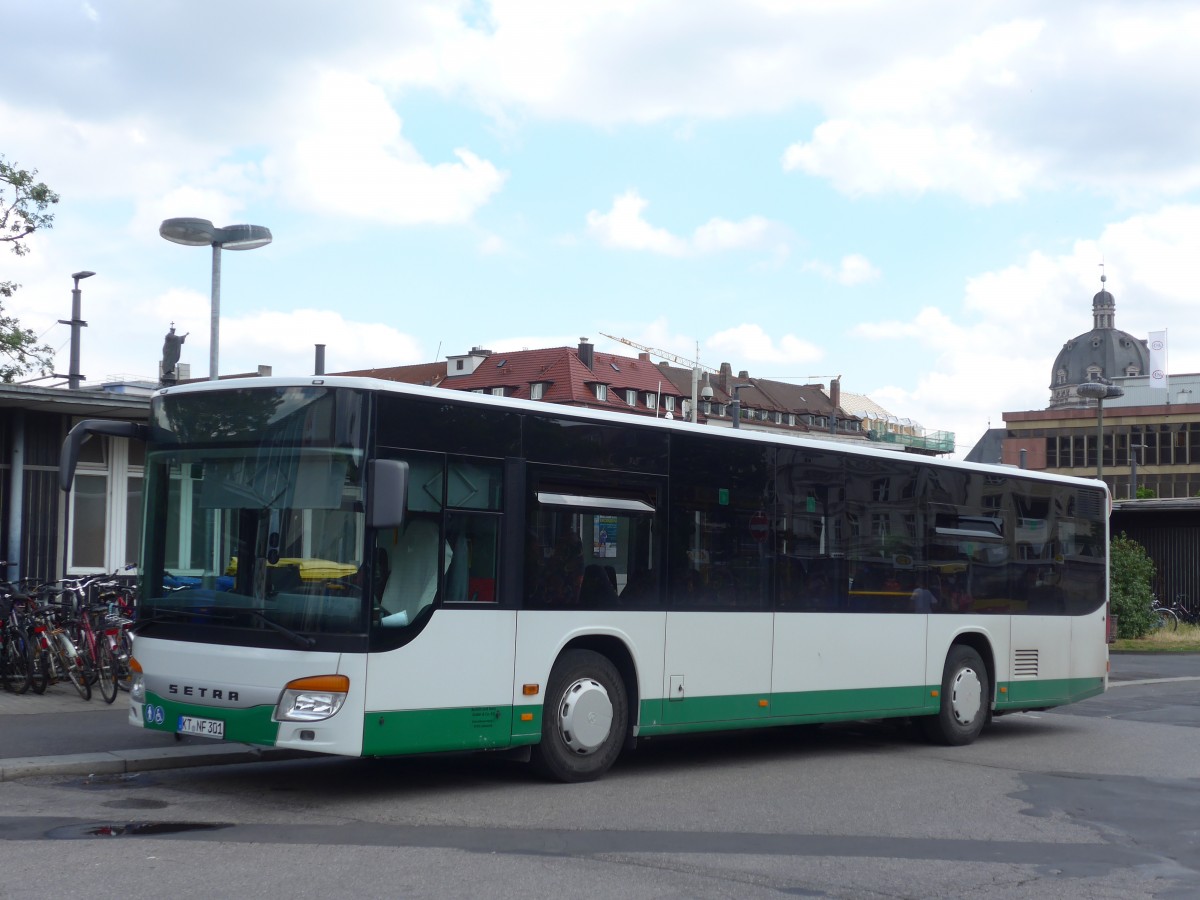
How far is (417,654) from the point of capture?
9.49m

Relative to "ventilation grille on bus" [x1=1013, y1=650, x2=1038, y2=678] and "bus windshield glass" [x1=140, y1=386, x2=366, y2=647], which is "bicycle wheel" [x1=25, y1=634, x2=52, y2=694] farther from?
"ventilation grille on bus" [x1=1013, y1=650, x2=1038, y2=678]

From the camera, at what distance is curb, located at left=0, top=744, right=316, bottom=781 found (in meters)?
10.2

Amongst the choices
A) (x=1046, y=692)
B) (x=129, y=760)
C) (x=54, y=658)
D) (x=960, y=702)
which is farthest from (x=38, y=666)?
(x=1046, y=692)

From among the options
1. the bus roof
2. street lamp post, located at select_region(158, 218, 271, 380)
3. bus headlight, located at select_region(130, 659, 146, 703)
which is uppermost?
→ street lamp post, located at select_region(158, 218, 271, 380)

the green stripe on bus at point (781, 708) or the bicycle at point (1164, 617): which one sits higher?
the green stripe on bus at point (781, 708)

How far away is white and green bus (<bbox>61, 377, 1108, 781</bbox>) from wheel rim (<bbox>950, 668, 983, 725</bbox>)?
331mm

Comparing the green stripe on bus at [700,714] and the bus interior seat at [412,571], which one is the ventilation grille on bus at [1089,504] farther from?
the bus interior seat at [412,571]

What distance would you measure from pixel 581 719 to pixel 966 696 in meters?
5.52

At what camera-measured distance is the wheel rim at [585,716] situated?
34.7ft

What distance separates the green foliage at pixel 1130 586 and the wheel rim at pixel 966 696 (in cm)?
1932

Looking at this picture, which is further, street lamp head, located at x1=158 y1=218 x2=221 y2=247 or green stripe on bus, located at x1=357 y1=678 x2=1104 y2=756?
street lamp head, located at x1=158 y1=218 x2=221 y2=247

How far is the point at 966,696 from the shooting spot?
14578 millimetres

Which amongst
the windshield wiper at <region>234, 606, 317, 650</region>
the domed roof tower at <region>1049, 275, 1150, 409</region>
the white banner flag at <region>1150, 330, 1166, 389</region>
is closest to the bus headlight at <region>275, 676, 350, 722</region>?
the windshield wiper at <region>234, 606, 317, 650</region>

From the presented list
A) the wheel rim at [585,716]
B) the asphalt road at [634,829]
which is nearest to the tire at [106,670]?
the asphalt road at [634,829]
